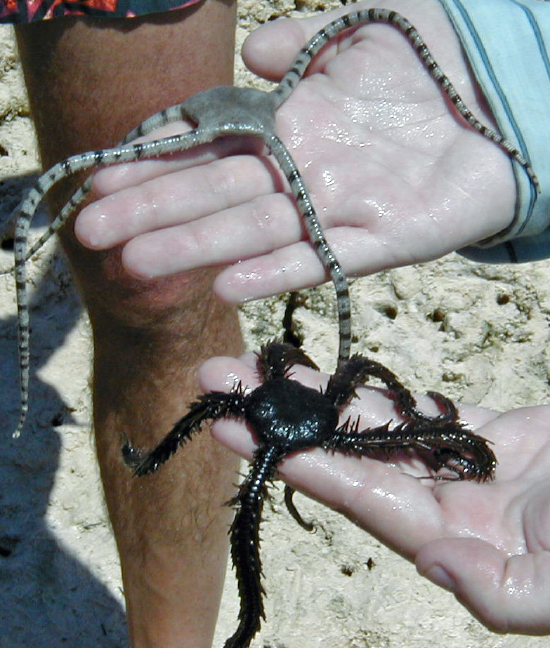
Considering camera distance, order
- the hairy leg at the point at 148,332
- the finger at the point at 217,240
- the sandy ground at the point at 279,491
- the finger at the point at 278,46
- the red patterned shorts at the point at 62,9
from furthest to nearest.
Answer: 1. the sandy ground at the point at 279,491
2. the finger at the point at 278,46
3. the hairy leg at the point at 148,332
4. the red patterned shorts at the point at 62,9
5. the finger at the point at 217,240

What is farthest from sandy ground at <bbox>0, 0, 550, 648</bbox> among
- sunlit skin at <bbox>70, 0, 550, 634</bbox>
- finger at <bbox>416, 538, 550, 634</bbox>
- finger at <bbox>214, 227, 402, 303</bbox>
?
finger at <bbox>416, 538, 550, 634</bbox>

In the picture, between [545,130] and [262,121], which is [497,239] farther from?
[262,121]

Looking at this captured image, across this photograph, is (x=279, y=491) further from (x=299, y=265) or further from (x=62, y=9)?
(x=62, y=9)

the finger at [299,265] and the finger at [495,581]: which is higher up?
the finger at [299,265]

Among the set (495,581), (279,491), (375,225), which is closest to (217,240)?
(375,225)

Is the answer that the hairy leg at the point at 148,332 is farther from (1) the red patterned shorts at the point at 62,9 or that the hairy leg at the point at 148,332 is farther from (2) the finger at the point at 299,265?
(2) the finger at the point at 299,265

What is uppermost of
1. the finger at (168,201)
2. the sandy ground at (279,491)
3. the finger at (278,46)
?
the finger at (278,46)

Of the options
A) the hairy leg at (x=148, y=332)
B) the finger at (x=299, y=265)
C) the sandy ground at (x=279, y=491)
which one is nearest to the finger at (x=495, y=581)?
the finger at (x=299, y=265)
